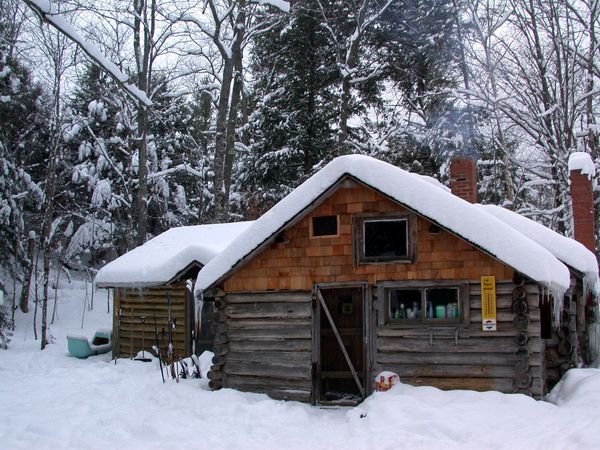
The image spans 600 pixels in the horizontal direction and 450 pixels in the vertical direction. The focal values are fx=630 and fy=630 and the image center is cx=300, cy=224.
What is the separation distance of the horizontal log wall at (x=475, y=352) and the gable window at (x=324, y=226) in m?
2.03

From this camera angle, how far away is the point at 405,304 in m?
11.4

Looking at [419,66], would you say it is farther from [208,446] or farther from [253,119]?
[208,446]

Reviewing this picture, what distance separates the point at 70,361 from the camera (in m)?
17.5

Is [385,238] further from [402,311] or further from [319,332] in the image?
[319,332]

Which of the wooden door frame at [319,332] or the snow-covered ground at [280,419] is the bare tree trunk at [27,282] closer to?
the snow-covered ground at [280,419]

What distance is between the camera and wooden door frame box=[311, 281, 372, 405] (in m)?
11.4

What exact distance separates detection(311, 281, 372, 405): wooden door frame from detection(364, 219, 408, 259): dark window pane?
2.13ft

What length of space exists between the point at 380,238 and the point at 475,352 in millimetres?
2605

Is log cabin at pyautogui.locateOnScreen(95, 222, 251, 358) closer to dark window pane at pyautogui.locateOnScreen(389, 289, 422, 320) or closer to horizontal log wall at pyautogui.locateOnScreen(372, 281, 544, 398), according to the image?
dark window pane at pyautogui.locateOnScreen(389, 289, 422, 320)

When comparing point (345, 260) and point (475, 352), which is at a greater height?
point (345, 260)

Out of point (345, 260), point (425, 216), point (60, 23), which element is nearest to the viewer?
point (60, 23)

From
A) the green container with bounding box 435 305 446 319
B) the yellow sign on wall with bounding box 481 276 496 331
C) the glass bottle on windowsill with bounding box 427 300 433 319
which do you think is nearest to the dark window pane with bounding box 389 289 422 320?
the glass bottle on windowsill with bounding box 427 300 433 319

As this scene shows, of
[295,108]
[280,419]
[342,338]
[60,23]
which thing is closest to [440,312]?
[342,338]

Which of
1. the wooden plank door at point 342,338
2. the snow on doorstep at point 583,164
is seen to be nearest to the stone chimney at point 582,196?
the snow on doorstep at point 583,164
